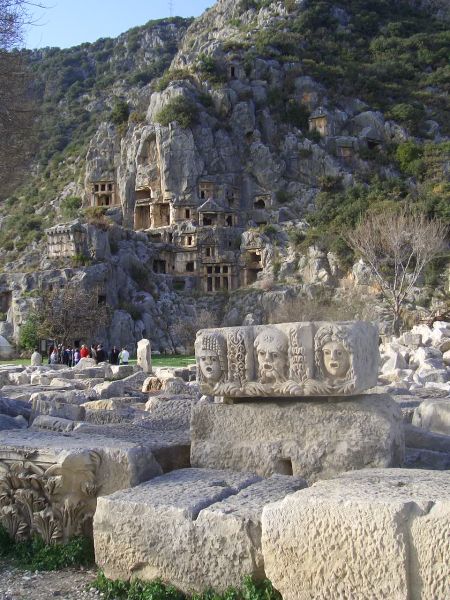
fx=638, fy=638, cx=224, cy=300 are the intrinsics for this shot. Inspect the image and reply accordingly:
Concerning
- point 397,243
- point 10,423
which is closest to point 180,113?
point 397,243

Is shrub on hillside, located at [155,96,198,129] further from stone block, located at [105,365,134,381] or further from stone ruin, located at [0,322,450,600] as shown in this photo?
stone ruin, located at [0,322,450,600]

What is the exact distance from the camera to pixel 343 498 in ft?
10.5

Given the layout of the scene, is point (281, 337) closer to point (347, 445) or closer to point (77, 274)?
point (347, 445)

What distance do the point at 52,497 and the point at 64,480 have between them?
0.15m

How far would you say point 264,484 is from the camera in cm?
406

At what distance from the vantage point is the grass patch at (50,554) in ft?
13.4

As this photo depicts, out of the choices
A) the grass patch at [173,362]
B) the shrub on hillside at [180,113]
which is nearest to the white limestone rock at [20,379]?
the grass patch at [173,362]

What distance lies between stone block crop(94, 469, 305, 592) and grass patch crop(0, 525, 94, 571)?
308mm

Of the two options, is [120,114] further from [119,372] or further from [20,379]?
[20,379]

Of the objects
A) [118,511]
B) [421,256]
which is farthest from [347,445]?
[421,256]

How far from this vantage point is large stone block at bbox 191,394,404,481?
14.2 ft

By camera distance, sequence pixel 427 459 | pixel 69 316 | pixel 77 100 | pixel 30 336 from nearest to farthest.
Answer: pixel 427 459
pixel 30 336
pixel 69 316
pixel 77 100

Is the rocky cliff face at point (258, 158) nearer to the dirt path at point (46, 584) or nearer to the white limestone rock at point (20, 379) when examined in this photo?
→ the white limestone rock at point (20, 379)

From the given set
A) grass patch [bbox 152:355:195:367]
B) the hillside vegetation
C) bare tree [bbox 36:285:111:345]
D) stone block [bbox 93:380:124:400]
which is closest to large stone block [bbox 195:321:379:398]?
stone block [bbox 93:380:124:400]
